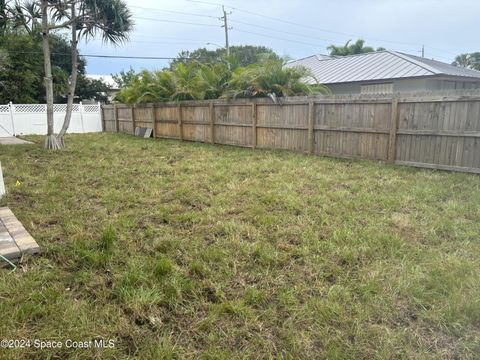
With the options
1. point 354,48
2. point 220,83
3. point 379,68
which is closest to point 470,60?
point 354,48

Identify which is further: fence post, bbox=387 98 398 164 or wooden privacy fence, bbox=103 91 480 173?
fence post, bbox=387 98 398 164

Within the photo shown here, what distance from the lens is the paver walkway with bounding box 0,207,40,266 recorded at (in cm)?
276

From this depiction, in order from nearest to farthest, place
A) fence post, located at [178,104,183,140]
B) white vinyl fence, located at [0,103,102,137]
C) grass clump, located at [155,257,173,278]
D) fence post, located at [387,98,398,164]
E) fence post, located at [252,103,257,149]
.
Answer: grass clump, located at [155,257,173,278], fence post, located at [387,98,398,164], fence post, located at [252,103,257,149], fence post, located at [178,104,183,140], white vinyl fence, located at [0,103,102,137]

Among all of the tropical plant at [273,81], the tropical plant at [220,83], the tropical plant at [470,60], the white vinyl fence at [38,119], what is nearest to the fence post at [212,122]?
the tropical plant at [220,83]

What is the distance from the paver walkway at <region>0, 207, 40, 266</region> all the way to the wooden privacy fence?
597cm

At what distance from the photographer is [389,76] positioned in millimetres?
12672

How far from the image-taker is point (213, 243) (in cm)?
312

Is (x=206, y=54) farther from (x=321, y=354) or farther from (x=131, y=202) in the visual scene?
(x=321, y=354)

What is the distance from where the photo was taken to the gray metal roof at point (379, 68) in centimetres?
1258

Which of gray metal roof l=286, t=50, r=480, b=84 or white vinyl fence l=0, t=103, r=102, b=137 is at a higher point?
gray metal roof l=286, t=50, r=480, b=84

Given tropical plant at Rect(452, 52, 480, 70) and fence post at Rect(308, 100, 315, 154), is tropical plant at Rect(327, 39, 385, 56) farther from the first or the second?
fence post at Rect(308, 100, 315, 154)

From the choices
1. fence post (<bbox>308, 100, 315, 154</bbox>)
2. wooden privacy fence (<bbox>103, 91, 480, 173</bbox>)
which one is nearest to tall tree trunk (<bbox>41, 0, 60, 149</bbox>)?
wooden privacy fence (<bbox>103, 91, 480, 173</bbox>)

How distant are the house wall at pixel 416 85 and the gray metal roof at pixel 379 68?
25cm

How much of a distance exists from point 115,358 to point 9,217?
8.52ft
